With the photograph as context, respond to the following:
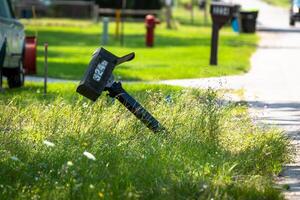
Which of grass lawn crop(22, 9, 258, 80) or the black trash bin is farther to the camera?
the black trash bin

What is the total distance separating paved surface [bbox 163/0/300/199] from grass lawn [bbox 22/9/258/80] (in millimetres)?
414

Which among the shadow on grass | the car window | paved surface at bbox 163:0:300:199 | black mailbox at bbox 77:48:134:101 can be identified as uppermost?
black mailbox at bbox 77:48:134:101

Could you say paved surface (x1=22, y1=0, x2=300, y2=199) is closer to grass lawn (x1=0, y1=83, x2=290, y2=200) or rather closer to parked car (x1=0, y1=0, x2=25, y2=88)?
grass lawn (x1=0, y1=83, x2=290, y2=200)

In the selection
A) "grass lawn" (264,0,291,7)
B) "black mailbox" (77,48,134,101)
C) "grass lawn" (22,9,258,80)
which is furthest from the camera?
"grass lawn" (264,0,291,7)

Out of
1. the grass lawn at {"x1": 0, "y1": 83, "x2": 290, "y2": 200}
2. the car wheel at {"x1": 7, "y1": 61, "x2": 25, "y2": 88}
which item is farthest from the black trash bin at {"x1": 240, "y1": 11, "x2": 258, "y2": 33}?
the grass lawn at {"x1": 0, "y1": 83, "x2": 290, "y2": 200}

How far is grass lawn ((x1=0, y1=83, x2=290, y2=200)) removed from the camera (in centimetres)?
759

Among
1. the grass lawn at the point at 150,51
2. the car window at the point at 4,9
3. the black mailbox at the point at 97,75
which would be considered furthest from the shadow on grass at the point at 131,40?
the black mailbox at the point at 97,75

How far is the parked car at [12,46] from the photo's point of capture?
55.9ft

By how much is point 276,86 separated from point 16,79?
16.7ft

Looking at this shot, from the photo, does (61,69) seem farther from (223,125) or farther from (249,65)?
(223,125)

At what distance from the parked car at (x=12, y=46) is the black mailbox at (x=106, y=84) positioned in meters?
7.41

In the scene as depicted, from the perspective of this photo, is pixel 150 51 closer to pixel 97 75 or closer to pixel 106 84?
pixel 106 84

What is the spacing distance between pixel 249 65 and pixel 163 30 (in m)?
22.2

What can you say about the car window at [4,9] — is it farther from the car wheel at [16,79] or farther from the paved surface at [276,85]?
the paved surface at [276,85]
